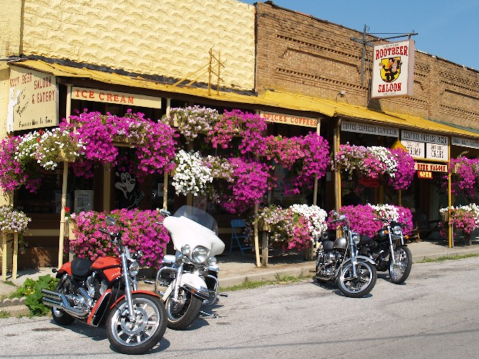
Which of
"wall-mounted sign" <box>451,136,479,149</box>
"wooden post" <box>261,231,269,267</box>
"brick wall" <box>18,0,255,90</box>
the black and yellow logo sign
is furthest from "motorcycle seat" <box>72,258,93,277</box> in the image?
"wall-mounted sign" <box>451,136,479,149</box>

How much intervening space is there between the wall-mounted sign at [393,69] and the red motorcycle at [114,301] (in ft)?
40.1

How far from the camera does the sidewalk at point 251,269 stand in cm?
869

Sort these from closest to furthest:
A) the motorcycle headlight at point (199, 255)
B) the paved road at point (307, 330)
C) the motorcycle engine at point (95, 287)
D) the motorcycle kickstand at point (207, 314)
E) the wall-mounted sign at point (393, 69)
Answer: the paved road at point (307, 330), the motorcycle engine at point (95, 287), the motorcycle headlight at point (199, 255), the motorcycle kickstand at point (207, 314), the wall-mounted sign at point (393, 69)

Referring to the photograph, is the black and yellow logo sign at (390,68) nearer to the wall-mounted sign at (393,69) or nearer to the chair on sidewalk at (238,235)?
the wall-mounted sign at (393,69)

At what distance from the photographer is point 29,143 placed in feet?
Result: 29.0

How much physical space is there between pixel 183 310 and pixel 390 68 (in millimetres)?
12414

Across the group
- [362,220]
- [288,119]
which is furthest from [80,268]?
[362,220]

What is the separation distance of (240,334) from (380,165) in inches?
292

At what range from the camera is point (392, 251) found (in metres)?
9.89

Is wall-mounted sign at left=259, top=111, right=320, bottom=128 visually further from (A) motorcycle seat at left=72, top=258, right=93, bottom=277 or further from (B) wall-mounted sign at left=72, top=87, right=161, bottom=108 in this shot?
(A) motorcycle seat at left=72, top=258, right=93, bottom=277

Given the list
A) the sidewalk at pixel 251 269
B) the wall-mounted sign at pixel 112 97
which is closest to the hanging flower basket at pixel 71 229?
the sidewalk at pixel 251 269

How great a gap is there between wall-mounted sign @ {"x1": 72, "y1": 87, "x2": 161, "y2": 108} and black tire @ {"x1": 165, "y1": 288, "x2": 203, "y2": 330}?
3.98 meters

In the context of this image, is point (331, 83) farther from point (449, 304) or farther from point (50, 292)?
point (50, 292)

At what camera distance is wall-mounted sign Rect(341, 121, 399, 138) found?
43.1 ft
